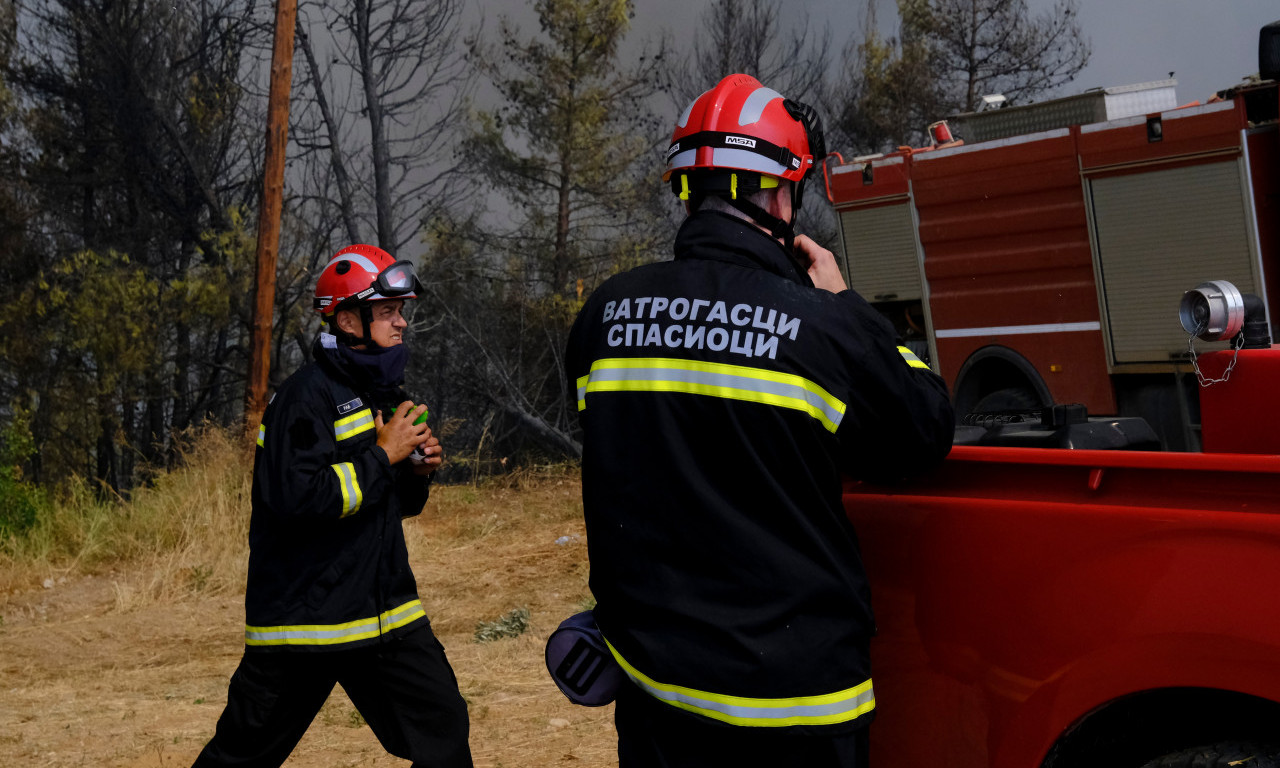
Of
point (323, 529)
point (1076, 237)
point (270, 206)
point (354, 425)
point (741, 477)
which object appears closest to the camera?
point (741, 477)

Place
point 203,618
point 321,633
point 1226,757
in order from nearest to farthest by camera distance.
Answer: point 1226,757 → point 321,633 → point 203,618

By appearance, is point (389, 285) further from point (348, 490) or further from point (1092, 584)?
point (1092, 584)

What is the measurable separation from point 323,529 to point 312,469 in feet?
0.66

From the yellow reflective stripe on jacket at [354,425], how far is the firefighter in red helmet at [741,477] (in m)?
1.65

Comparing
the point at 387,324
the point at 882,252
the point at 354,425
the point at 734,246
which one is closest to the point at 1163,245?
the point at 882,252

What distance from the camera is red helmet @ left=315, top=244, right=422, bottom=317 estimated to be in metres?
3.76

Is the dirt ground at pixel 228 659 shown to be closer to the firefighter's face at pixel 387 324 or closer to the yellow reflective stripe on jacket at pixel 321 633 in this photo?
the yellow reflective stripe on jacket at pixel 321 633

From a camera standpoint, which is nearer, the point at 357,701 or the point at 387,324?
the point at 357,701

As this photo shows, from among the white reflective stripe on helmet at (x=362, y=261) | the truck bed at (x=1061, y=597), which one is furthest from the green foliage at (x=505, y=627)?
the truck bed at (x=1061, y=597)

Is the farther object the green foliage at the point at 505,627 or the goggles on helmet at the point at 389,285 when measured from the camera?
the green foliage at the point at 505,627

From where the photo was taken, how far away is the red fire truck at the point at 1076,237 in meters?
6.89

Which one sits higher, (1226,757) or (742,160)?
(742,160)

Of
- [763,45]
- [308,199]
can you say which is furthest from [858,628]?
[763,45]

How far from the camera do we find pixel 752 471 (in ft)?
6.63
